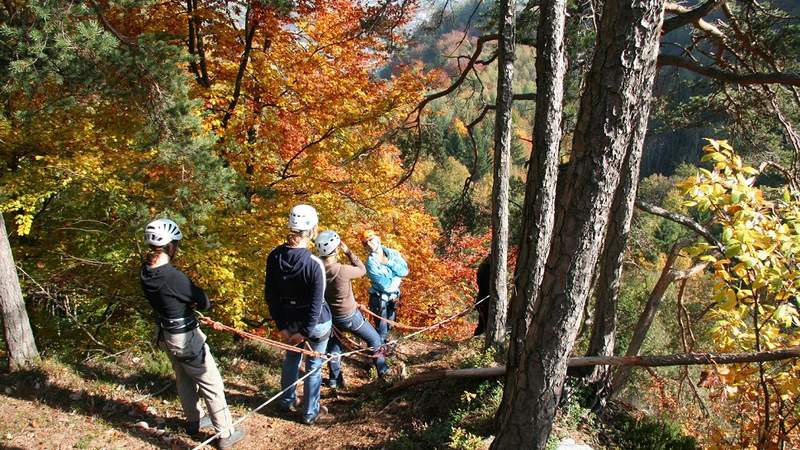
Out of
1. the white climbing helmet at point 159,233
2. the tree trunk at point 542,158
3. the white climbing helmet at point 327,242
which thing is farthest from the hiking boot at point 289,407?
the tree trunk at point 542,158

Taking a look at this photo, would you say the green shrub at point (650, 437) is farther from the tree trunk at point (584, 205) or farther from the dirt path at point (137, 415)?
the dirt path at point (137, 415)

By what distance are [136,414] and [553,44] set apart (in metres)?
5.08

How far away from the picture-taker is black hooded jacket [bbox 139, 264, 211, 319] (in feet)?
13.3

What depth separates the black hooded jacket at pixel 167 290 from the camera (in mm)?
4062

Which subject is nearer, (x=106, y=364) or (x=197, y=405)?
(x=197, y=405)

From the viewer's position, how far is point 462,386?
515 cm

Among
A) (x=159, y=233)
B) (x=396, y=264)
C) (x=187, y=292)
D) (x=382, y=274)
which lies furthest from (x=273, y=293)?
(x=396, y=264)

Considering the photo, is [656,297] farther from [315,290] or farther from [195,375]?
[195,375]

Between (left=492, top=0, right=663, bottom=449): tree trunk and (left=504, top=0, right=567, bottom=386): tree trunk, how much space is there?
3.18 ft

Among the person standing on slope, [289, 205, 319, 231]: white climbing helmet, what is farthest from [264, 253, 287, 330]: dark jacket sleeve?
the person standing on slope

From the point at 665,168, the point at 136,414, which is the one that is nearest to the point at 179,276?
the point at 136,414

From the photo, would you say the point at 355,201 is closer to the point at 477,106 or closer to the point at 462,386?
the point at 477,106

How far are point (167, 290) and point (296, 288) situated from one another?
1081mm

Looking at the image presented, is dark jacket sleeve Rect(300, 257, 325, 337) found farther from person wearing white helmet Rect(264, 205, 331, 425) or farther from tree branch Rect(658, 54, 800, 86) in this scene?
tree branch Rect(658, 54, 800, 86)
